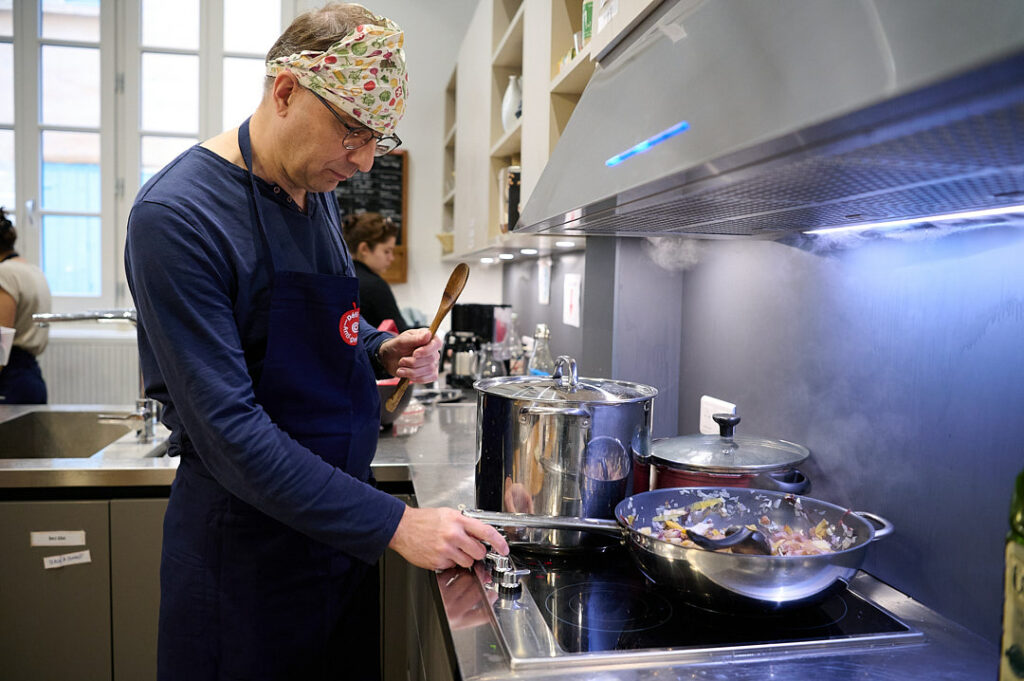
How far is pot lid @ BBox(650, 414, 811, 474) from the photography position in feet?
3.51

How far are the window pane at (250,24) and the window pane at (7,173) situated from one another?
1.33 meters

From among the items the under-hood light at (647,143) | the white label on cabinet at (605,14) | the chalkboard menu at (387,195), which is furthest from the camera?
the chalkboard menu at (387,195)

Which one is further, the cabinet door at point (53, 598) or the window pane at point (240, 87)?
the window pane at point (240, 87)

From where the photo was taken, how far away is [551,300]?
9.84 feet

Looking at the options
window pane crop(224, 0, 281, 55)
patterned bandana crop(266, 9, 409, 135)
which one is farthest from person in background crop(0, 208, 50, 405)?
patterned bandana crop(266, 9, 409, 135)

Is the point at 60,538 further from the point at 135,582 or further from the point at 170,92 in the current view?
the point at 170,92

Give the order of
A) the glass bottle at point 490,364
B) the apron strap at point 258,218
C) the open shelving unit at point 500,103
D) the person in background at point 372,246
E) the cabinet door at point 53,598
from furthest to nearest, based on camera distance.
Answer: the person in background at point 372,246
the glass bottle at point 490,364
the open shelving unit at point 500,103
the cabinet door at point 53,598
the apron strap at point 258,218

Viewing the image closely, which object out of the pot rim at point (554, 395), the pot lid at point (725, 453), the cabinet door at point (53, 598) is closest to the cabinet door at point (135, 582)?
the cabinet door at point (53, 598)

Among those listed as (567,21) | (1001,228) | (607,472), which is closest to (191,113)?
(567,21)

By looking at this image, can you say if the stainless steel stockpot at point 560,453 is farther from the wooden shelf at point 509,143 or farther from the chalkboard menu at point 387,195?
the chalkboard menu at point 387,195

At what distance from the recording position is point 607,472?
108 centimetres

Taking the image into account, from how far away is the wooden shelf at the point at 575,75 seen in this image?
1.58 metres

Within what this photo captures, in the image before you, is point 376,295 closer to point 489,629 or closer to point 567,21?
point 567,21

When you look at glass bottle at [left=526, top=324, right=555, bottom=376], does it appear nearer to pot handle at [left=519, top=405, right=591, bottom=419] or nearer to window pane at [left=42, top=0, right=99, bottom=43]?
pot handle at [left=519, top=405, right=591, bottom=419]
